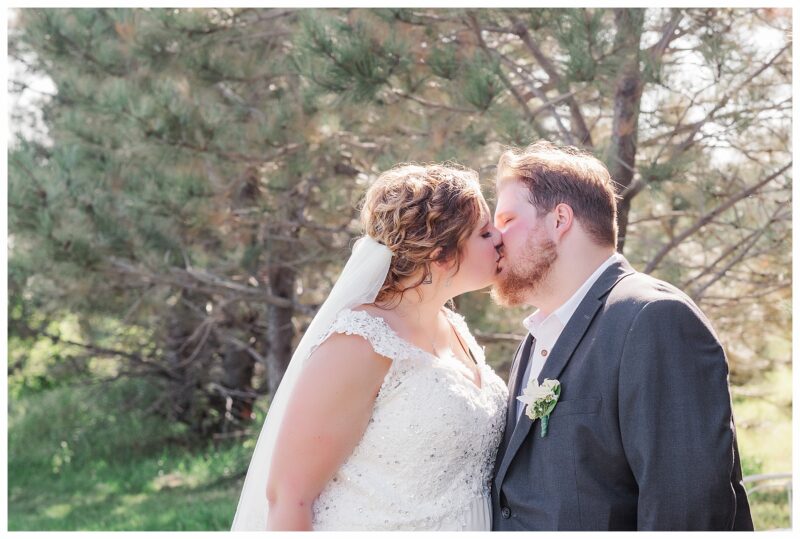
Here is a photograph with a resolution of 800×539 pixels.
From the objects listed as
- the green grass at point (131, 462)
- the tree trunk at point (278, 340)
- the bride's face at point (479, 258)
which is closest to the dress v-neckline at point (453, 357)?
the bride's face at point (479, 258)

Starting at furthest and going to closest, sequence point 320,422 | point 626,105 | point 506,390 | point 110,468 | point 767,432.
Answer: point 110,468 < point 767,432 < point 626,105 < point 506,390 < point 320,422

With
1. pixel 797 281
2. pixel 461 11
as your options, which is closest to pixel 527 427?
pixel 797 281

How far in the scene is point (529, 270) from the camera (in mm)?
2543

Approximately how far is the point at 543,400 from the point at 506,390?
1.80 feet

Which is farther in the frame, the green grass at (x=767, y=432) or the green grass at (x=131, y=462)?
the green grass at (x=131, y=462)

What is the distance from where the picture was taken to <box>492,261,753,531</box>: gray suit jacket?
2025 mm

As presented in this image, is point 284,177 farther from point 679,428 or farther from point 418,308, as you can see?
point 679,428

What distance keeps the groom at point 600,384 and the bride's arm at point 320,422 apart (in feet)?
1.42

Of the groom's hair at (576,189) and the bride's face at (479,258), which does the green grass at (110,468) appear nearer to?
the bride's face at (479,258)

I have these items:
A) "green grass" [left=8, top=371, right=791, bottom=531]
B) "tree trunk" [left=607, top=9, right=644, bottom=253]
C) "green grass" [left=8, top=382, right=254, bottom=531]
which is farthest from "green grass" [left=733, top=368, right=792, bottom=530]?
"green grass" [left=8, top=382, right=254, bottom=531]

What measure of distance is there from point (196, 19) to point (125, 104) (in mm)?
939

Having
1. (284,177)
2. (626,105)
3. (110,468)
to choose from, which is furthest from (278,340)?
(626,105)

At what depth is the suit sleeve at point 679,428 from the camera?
2018 millimetres

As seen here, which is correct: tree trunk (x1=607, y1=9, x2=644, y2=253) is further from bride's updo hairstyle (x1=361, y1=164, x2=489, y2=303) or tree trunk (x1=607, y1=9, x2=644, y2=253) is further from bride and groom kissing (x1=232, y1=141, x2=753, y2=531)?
bride's updo hairstyle (x1=361, y1=164, x2=489, y2=303)
